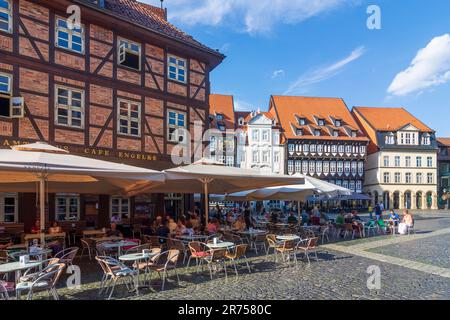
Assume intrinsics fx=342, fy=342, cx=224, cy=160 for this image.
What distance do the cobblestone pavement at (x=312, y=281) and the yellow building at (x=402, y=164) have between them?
4176 centimetres

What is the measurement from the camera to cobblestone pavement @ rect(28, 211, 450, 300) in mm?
6312

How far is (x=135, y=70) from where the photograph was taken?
16.6 meters

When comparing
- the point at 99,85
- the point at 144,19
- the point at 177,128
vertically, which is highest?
the point at 144,19

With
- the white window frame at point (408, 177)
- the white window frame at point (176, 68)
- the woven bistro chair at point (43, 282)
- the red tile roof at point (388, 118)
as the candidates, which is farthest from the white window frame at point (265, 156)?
the woven bistro chair at point (43, 282)

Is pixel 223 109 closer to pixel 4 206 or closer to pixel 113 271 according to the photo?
pixel 4 206

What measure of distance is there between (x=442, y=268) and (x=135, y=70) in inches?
573

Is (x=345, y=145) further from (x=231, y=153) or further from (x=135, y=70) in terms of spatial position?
(x=135, y=70)

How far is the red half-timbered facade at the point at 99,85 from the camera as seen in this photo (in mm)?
13148

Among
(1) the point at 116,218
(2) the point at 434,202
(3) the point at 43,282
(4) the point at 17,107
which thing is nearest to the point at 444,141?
(2) the point at 434,202

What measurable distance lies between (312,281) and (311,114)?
44.7 meters

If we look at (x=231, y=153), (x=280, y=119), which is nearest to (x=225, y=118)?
(x=231, y=153)

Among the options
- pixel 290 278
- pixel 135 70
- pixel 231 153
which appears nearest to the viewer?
pixel 290 278

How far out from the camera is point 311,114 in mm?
49656

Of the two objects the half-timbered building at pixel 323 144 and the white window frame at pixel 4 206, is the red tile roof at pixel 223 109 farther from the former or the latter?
the white window frame at pixel 4 206
